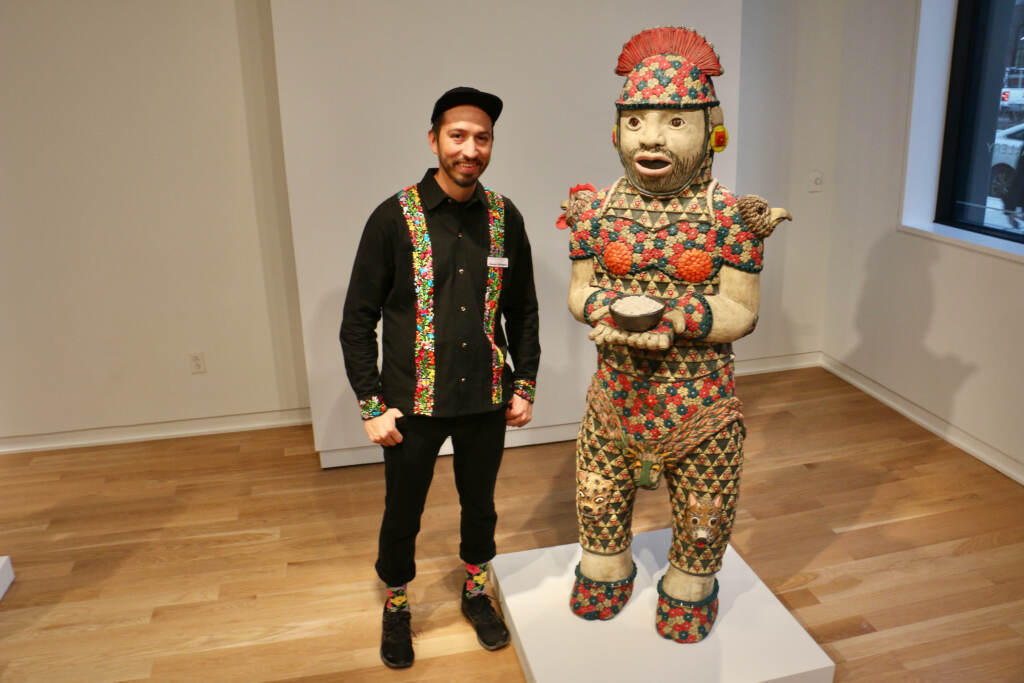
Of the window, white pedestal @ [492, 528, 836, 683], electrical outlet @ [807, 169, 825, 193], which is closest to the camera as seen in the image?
white pedestal @ [492, 528, 836, 683]

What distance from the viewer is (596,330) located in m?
2.10

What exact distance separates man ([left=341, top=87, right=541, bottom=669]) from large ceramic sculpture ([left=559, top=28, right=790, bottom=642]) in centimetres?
22

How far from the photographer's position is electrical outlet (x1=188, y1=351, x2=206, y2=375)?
13.4 ft

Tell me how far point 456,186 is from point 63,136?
2342 mm

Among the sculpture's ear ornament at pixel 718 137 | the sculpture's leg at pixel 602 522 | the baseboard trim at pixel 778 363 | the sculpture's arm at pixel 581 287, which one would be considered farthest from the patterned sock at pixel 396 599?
the baseboard trim at pixel 778 363

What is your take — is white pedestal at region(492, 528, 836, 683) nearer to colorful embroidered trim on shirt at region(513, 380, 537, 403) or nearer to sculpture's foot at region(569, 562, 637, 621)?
sculpture's foot at region(569, 562, 637, 621)

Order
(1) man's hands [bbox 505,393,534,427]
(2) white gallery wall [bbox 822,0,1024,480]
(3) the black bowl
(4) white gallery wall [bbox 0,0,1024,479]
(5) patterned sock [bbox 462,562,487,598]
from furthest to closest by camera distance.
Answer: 1. (2) white gallery wall [bbox 822,0,1024,480]
2. (4) white gallery wall [bbox 0,0,1024,479]
3. (5) patterned sock [bbox 462,562,487,598]
4. (1) man's hands [bbox 505,393,534,427]
5. (3) the black bowl

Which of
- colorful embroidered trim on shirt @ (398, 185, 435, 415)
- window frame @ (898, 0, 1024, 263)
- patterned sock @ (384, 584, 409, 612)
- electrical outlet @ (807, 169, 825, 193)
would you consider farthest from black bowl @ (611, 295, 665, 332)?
electrical outlet @ (807, 169, 825, 193)

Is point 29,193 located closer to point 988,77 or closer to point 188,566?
point 188,566

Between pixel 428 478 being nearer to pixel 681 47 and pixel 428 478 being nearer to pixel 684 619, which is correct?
pixel 684 619

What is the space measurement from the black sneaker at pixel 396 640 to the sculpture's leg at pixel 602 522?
51 centimetres

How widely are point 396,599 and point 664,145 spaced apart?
5.03 feet

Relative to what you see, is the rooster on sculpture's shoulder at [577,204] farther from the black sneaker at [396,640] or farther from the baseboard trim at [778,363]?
the baseboard trim at [778,363]

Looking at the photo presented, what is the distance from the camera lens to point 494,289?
7.64 ft
